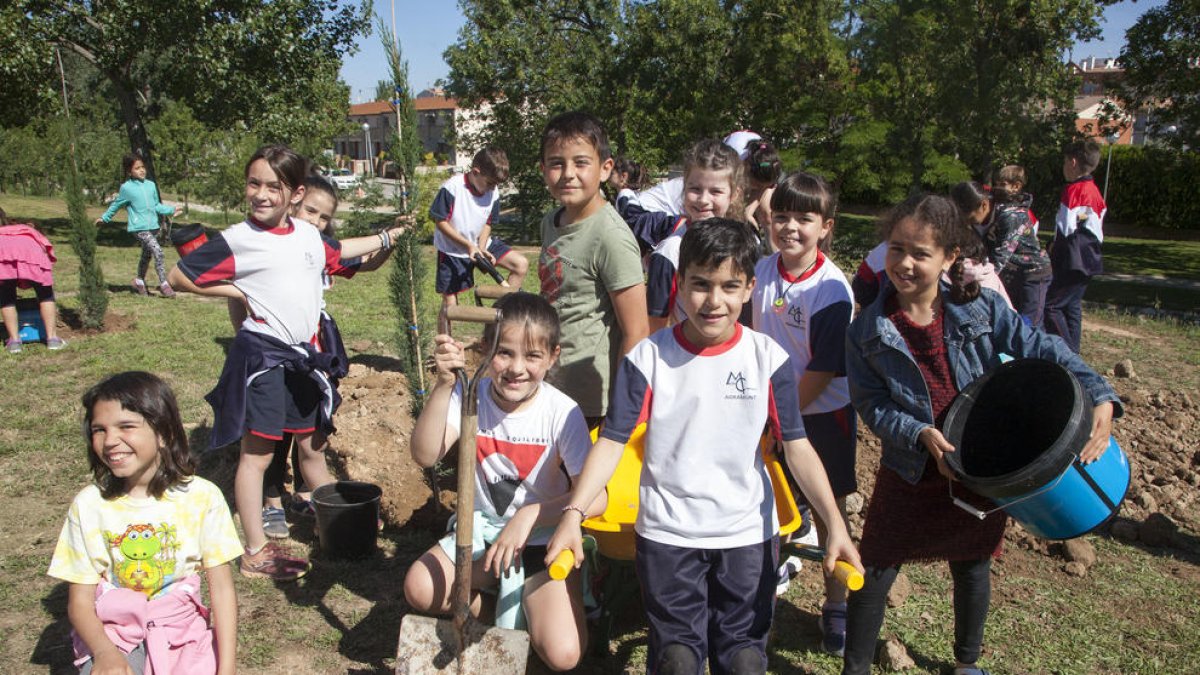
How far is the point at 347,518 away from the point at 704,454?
75.4 inches

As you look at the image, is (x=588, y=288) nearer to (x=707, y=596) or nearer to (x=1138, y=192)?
(x=707, y=596)

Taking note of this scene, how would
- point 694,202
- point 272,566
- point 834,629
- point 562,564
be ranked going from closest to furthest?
point 562,564
point 834,629
point 694,202
point 272,566

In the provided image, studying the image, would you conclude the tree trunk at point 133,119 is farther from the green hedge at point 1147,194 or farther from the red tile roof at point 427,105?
the green hedge at point 1147,194

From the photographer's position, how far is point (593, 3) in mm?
17344

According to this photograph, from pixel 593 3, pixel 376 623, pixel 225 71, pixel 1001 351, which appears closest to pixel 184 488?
pixel 376 623

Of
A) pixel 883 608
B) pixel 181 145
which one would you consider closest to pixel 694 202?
pixel 883 608

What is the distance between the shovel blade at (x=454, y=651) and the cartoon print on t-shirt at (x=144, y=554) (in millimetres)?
724

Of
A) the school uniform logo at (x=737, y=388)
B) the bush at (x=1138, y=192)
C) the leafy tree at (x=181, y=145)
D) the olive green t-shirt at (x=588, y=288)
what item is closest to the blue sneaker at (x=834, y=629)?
the olive green t-shirt at (x=588, y=288)

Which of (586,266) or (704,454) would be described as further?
(586,266)

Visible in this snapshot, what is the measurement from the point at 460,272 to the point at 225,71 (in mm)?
10988

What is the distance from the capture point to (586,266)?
3023 millimetres

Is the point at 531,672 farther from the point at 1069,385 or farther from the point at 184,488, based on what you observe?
the point at 1069,385

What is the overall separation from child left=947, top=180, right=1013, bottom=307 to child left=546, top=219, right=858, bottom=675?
72cm

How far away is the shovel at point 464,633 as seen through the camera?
2379mm
